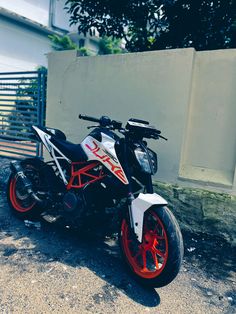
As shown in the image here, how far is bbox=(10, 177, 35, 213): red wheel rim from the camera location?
3.77 metres

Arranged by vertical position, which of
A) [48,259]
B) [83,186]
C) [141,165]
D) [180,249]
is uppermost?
[141,165]

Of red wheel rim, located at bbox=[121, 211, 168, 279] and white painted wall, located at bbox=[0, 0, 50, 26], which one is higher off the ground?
white painted wall, located at bbox=[0, 0, 50, 26]

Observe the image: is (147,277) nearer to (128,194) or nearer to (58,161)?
(128,194)

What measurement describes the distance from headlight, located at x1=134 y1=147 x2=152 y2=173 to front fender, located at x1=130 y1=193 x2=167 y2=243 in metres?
0.26

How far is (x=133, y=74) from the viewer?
3994 mm

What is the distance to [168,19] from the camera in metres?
5.09

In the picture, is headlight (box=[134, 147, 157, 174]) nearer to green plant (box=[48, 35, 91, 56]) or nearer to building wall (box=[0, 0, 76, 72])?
building wall (box=[0, 0, 76, 72])

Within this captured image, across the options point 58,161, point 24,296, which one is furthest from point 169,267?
point 58,161

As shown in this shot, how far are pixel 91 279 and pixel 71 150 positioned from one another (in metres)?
1.46

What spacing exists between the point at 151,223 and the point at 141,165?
573mm

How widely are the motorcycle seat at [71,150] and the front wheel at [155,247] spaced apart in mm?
911

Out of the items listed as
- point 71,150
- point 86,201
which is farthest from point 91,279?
point 71,150

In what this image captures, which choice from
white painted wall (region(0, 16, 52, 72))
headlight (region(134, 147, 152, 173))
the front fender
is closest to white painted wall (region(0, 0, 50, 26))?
white painted wall (region(0, 16, 52, 72))

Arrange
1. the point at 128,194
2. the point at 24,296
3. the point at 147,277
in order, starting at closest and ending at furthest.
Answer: the point at 24,296, the point at 147,277, the point at 128,194
